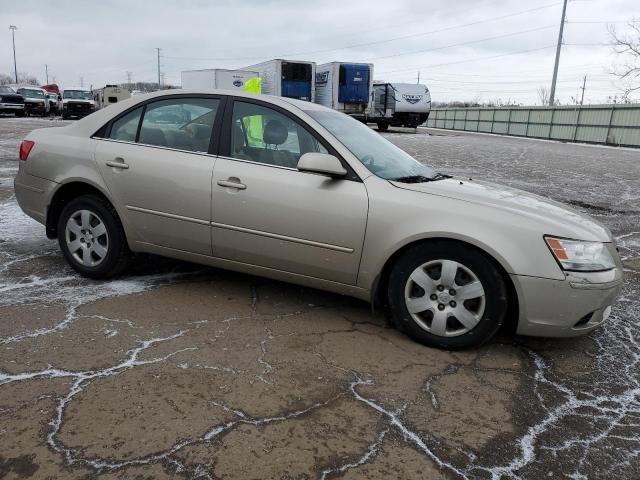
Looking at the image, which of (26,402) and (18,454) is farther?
(26,402)

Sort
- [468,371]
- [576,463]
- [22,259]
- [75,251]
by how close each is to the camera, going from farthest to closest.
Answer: [22,259], [75,251], [468,371], [576,463]

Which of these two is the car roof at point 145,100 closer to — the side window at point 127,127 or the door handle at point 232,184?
the side window at point 127,127

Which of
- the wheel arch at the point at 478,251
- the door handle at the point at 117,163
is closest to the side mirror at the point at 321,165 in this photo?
the wheel arch at the point at 478,251

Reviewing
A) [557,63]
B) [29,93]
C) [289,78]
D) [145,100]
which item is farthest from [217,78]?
[557,63]

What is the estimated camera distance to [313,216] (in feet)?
11.0

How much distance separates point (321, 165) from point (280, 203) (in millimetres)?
383

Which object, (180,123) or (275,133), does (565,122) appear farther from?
(180,123)

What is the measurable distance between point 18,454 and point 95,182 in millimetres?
2289

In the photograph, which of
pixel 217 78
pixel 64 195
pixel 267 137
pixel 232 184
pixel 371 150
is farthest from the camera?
pixel 217 78

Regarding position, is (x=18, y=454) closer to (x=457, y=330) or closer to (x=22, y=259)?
(x=457, y=330)

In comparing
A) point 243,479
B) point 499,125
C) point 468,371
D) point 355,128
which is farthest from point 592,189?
point 499,125

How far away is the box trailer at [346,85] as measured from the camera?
24812 mm

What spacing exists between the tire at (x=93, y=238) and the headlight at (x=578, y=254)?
304 cm

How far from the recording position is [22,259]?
4629 mm
